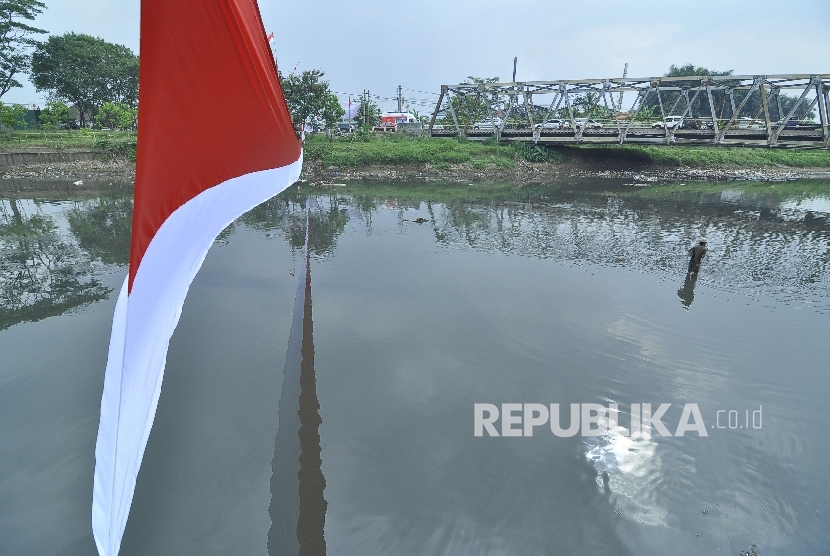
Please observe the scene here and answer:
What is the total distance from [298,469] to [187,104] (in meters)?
4.08

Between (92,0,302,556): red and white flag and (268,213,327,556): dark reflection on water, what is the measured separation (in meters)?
3.00

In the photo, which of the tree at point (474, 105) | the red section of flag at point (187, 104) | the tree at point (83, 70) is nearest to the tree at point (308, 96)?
the tree at point (474, 105)

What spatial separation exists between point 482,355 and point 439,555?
341 cm

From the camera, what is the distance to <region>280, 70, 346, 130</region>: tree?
29.1 m

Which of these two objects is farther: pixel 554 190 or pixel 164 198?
pixel 554 190

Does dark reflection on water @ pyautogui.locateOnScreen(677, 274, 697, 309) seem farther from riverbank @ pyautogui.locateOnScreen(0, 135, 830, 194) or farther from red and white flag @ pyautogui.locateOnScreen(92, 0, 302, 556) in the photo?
riverbank @ pyautogui.locateOnScreen(0, 135, 830, 194)

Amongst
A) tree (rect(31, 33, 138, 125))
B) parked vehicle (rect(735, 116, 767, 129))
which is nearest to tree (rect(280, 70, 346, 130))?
tree (rect(31, 33, 138, 125))

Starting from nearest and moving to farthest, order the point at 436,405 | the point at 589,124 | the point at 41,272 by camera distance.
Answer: the point at 436,405, the point at 41,272, the point at 589,124

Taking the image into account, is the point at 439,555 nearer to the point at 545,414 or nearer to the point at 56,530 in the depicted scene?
the point at 545,414

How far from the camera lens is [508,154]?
104ft

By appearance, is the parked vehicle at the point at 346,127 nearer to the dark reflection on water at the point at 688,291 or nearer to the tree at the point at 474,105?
the tree at the point at 474,105

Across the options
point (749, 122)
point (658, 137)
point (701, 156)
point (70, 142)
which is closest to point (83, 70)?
point (70, 142)

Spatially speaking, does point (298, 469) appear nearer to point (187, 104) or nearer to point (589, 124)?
point (187, 104)

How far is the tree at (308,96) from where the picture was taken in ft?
95.4
